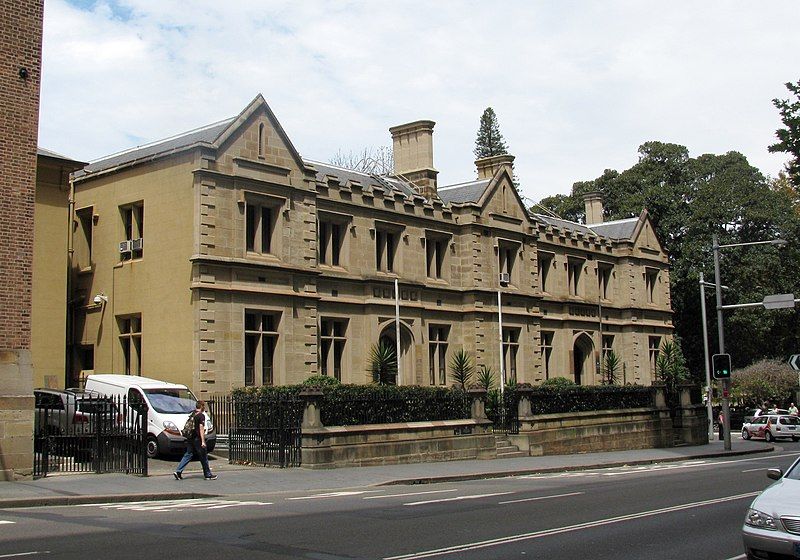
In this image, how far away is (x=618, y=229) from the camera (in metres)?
57.2

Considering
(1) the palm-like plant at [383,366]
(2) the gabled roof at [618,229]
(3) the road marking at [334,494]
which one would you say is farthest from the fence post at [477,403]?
(2) the gabled roof at [618,229]

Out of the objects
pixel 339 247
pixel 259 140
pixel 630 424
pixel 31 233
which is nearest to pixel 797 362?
pixel 630 424

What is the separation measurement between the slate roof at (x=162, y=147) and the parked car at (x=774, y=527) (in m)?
24.4

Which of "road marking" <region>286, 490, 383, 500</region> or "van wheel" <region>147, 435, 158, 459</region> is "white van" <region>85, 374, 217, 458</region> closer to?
"van wheel" <region>147, 435, 158, 459</region>

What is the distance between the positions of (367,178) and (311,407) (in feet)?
65.1

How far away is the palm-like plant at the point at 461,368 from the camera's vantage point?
37250 mm

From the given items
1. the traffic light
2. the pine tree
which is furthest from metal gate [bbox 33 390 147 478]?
the pine tree

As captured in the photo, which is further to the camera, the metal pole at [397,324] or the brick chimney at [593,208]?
the brick chimney at [593,208]

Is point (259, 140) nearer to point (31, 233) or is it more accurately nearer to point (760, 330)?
point (31, 233)

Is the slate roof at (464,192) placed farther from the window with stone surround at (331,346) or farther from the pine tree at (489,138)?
the pine tree at (489,138)

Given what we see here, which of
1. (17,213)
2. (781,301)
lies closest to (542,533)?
(17,213)

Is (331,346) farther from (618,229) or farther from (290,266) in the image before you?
(618,229)

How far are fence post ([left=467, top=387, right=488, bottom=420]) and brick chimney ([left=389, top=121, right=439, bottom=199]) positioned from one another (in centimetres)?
1488

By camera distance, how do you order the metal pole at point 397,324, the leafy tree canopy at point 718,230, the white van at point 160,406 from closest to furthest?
the white van at point 160,406 → the metal pole at point 397,324 → the leafy tree canopy at point 718,230
